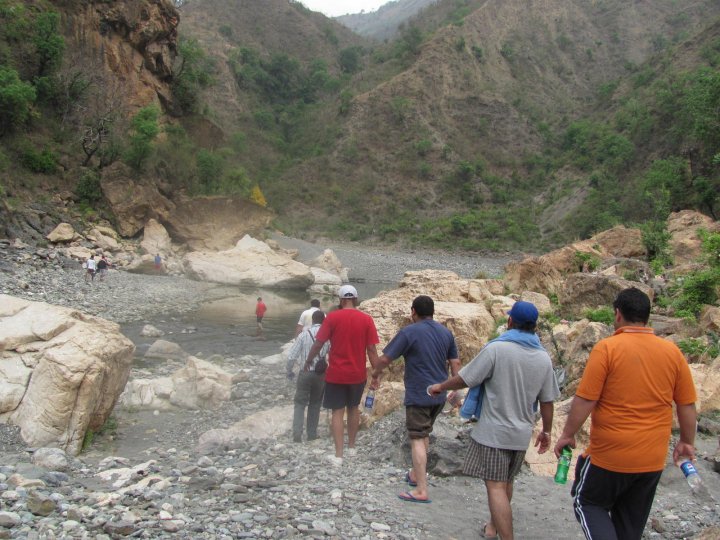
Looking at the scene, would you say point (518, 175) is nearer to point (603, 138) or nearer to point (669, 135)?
point (603, 138)

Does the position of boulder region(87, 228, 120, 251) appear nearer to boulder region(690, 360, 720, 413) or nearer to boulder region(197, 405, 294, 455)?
boulder region(197, 405, 294, 455)

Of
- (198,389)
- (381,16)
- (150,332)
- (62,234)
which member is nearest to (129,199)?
(62,234)

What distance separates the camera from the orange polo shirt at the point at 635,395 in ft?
9.75

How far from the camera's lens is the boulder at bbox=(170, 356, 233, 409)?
8125 mm

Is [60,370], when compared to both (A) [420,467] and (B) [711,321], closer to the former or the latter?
(A) [420,467]

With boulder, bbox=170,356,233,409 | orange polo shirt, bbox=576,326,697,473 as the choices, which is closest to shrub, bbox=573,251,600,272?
boulder, bbox=170,356,233,409

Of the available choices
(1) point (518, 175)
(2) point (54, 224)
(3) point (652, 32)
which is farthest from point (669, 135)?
(3) point (652, 32)

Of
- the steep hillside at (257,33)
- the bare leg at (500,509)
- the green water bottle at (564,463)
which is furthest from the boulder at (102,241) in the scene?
the steep hillside at (257,33)

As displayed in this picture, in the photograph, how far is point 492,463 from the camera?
11.6 ft

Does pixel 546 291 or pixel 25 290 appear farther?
pixel 25 290

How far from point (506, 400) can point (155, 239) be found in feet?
86.1

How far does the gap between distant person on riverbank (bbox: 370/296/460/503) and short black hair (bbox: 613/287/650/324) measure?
5.18 feet

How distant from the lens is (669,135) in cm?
4038

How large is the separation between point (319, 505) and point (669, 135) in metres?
43.7
